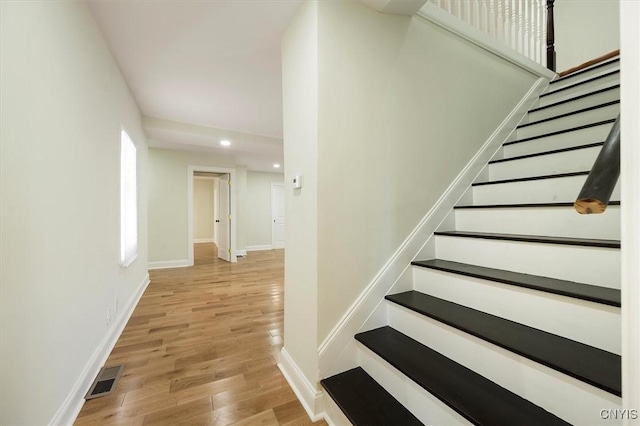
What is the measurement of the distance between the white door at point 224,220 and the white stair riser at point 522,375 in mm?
5247

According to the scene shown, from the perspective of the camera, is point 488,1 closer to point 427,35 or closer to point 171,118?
point 427,35

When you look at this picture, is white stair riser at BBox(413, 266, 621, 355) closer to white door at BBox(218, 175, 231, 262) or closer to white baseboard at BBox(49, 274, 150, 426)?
white baseboard at BBox(49, 274, 150, 426)

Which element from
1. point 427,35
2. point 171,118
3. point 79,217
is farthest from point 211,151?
point 427,35

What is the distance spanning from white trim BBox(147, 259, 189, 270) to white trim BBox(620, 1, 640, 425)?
19.5 feet

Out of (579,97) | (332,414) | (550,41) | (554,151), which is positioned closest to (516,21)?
(550,41)

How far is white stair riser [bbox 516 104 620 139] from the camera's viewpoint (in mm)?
1982

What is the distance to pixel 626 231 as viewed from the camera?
1.65 ft

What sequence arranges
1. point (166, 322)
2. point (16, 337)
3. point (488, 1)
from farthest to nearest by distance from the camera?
point (166, 322)
point (488, 1)
point (16, 337)

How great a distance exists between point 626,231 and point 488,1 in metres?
2.99

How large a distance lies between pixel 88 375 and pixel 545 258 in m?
2.85

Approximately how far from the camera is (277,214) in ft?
25.9

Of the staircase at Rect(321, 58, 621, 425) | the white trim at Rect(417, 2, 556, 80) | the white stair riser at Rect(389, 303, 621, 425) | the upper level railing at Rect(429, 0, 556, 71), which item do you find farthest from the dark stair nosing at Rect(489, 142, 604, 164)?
the white stair riser at Rect(389, 303, 621, 425)

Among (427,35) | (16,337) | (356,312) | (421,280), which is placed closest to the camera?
(16,337)

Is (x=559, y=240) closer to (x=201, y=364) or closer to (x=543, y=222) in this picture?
(x=543, y=222)
